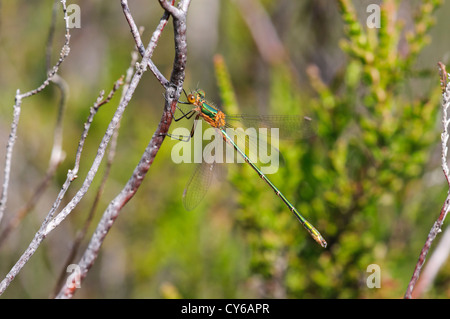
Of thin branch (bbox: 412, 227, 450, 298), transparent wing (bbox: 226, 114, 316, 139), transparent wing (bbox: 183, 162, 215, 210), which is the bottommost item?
thin branch (bbox: 412, 227, 450, 298)

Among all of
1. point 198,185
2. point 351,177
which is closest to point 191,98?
point 198,185

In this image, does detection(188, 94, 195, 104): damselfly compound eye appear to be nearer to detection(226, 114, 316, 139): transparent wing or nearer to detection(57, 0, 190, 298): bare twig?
detection(226, 114, 316, 139): transparent wing

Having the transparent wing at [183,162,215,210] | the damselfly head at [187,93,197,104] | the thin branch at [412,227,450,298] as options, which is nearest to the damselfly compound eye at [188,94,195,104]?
the damselfly head at [187,93,197,104]

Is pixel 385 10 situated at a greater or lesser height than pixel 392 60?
greater

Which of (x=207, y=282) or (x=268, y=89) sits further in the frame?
(x=268, y=89)

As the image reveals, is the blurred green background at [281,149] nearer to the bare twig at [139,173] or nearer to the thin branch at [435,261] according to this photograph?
the thin branch at [435,261]

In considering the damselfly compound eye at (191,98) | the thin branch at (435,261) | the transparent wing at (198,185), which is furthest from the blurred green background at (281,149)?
the thin branch at (435,261)

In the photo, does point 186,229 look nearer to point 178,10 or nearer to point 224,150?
point 224,150
